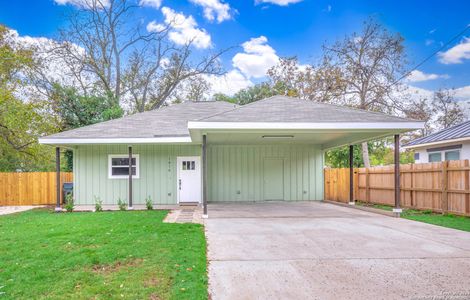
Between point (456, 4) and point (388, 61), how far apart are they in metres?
6.68

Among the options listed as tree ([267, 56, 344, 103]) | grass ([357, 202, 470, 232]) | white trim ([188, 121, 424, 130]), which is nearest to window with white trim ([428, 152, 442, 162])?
grass ([357, 202, 470, 232])

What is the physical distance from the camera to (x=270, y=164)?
42.5 feet

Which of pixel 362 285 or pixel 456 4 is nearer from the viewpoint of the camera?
pixel 362 285

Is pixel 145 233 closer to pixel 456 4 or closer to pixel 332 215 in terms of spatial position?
pixel 332 215

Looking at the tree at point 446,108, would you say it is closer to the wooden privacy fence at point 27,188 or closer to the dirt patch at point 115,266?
the wooden privacy fence at point 27,188

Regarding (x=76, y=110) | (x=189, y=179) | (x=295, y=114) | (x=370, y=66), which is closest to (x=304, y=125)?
(x=295, y=114)

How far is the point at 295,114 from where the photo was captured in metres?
8.29

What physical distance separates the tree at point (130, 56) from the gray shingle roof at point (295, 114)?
15.4 m

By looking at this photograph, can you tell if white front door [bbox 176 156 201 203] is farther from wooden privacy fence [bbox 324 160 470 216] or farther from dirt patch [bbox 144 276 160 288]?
dirt patch [bbox 144 276 160 288]

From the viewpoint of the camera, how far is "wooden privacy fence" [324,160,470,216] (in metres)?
8.21

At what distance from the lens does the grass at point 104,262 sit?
10.6 feet

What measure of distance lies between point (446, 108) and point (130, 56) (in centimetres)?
2445

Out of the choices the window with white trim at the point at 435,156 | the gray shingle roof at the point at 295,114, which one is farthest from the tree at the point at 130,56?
the gray shingle roof at the point at 295,114

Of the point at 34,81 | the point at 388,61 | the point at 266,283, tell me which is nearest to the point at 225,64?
the point at 388,61
